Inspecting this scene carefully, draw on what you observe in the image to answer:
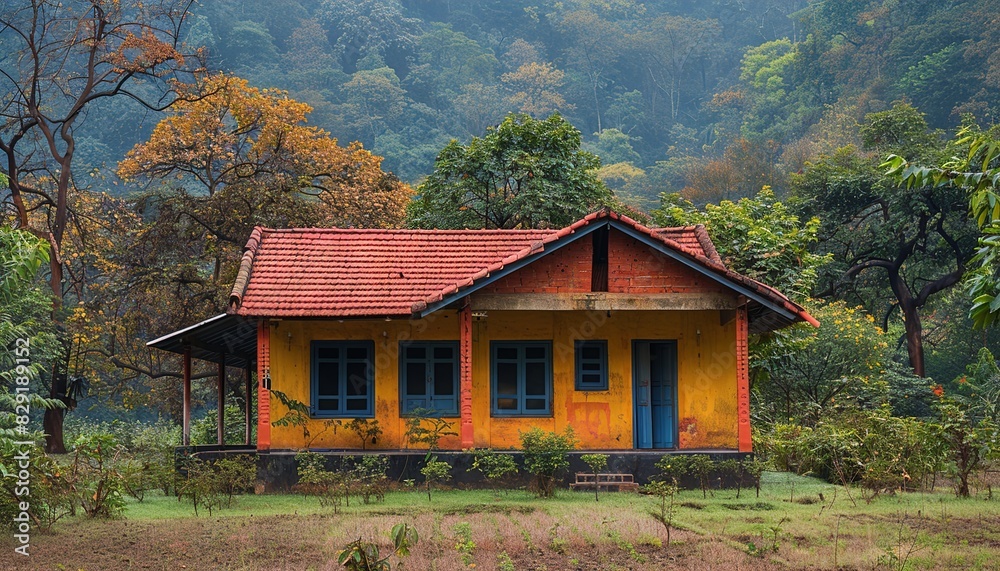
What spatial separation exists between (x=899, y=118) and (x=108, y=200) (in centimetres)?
2434

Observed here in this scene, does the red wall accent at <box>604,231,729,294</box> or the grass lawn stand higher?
the red wall accent at <box>604,231,729,294</box>

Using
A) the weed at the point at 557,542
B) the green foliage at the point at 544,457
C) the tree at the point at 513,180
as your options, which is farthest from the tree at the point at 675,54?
the weed at the point at 557,542

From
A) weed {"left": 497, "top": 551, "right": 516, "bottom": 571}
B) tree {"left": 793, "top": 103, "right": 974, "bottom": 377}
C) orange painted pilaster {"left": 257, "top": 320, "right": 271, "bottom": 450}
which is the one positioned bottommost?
weed {"left": 497, "top": 551, "right": 516, "bottom": 571}

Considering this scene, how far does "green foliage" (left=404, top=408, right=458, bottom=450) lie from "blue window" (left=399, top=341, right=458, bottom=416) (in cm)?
24

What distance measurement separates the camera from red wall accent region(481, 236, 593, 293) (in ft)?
55.4

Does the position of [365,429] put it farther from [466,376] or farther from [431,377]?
[466,376]

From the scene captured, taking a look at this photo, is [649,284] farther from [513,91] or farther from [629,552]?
[513,91]

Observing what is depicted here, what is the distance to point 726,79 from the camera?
3221 inches

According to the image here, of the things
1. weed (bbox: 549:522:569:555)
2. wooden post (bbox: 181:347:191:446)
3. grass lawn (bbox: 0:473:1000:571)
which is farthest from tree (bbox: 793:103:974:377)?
weed (bbox: 549:522:569:555)

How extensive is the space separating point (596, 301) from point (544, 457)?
251cm

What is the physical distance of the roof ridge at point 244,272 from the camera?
1695 centimetres

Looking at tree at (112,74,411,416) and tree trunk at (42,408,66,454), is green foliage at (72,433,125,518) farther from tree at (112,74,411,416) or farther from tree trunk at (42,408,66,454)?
tree trunk at (42,408,66,454)

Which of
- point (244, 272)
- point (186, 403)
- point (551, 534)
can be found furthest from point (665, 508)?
point (186, 403)

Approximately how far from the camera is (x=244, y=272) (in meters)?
17.9
